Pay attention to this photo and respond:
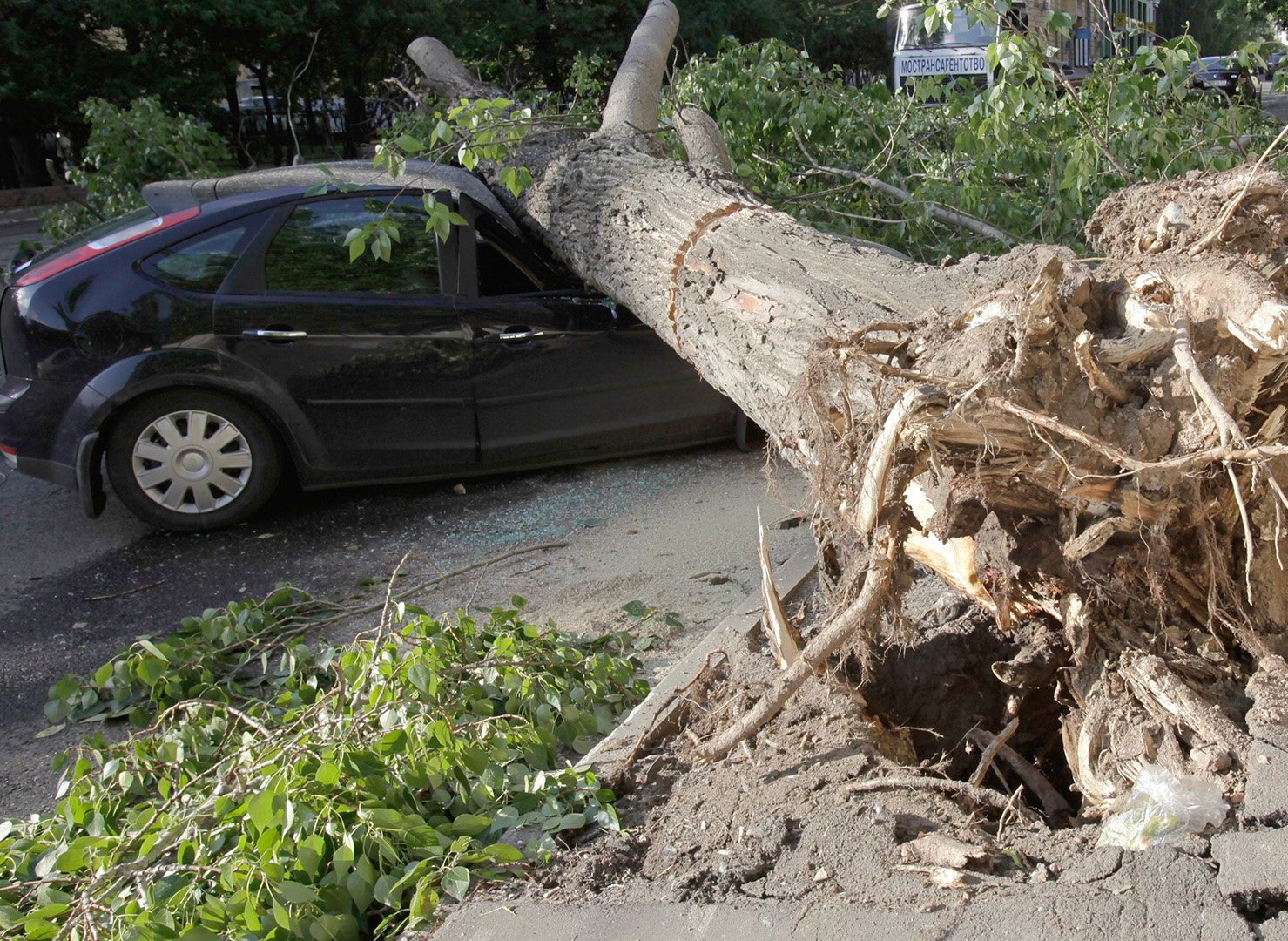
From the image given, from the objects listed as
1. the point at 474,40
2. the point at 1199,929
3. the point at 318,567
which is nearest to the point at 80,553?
the point at 318,567

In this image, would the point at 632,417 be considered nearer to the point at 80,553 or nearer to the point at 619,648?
the point at 619,648

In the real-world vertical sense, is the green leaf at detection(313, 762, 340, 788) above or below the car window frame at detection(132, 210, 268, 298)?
below

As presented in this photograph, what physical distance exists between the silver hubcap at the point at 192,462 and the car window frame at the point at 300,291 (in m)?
0.66

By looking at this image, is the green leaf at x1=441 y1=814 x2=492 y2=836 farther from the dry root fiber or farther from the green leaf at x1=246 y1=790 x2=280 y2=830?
the dry root fiber

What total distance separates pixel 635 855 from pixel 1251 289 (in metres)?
1.94

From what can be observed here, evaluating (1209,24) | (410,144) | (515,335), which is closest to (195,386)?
(515,335)

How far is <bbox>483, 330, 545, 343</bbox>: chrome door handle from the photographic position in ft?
18.5

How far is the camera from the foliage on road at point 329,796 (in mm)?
2479

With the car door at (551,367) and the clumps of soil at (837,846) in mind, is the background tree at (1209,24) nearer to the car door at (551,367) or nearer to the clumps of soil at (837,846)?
the car door at (551,367)

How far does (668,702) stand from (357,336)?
2.97 meters

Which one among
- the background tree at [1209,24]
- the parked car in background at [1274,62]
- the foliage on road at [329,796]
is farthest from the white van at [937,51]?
the background tree at [1209,24]

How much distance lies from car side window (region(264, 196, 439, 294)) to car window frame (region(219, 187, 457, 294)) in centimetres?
2

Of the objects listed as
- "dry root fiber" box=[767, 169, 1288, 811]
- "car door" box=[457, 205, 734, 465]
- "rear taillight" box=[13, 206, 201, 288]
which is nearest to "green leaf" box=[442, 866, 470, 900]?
"dry root fiber" box=[767, 169, 1288, 811]

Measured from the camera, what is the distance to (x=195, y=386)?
5.32m
